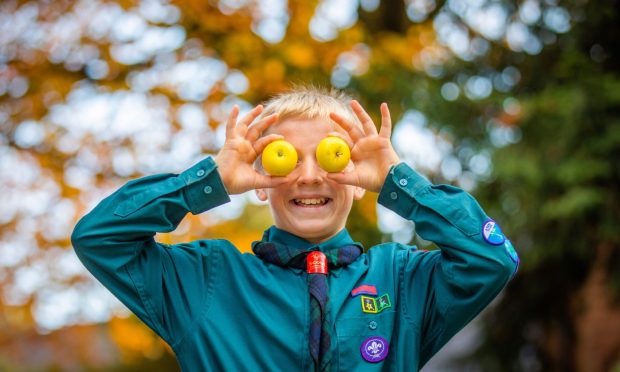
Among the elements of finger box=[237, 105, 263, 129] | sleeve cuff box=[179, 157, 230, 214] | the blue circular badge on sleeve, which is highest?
finger box=[237, 105, 263, 129]

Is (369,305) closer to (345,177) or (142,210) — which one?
(345,177)

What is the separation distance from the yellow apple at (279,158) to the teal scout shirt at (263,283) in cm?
18

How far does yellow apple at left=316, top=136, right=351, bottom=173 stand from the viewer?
2.61 metres

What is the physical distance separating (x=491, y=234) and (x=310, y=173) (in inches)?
25.0

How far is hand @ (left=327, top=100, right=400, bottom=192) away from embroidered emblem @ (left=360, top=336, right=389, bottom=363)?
0.51 metres

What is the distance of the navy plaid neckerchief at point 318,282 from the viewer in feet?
8.14

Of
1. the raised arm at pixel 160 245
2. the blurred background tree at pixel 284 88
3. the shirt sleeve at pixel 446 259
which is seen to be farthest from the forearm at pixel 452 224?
the blurred background tree at pixel 284 88

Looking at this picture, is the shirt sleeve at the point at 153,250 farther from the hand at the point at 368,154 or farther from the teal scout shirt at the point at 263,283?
the hand at the point at 368,154

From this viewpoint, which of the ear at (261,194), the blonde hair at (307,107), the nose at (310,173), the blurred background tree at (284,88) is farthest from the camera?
the blurred background tree at (284,88)

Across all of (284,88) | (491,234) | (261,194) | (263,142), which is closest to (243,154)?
(263,142)

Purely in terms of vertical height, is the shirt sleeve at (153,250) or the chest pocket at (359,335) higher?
the shirt sleeve at (153,250)

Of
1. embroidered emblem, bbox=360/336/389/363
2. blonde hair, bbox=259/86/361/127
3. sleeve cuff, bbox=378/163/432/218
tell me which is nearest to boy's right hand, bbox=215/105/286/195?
blonde hair, bbox=259/86/361/127

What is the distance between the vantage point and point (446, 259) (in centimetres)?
257

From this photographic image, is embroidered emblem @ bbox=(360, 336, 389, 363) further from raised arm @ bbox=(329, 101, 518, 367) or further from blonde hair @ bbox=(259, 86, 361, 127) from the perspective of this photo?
blonde hair @ bbox=(259, 86, 361, 127)
